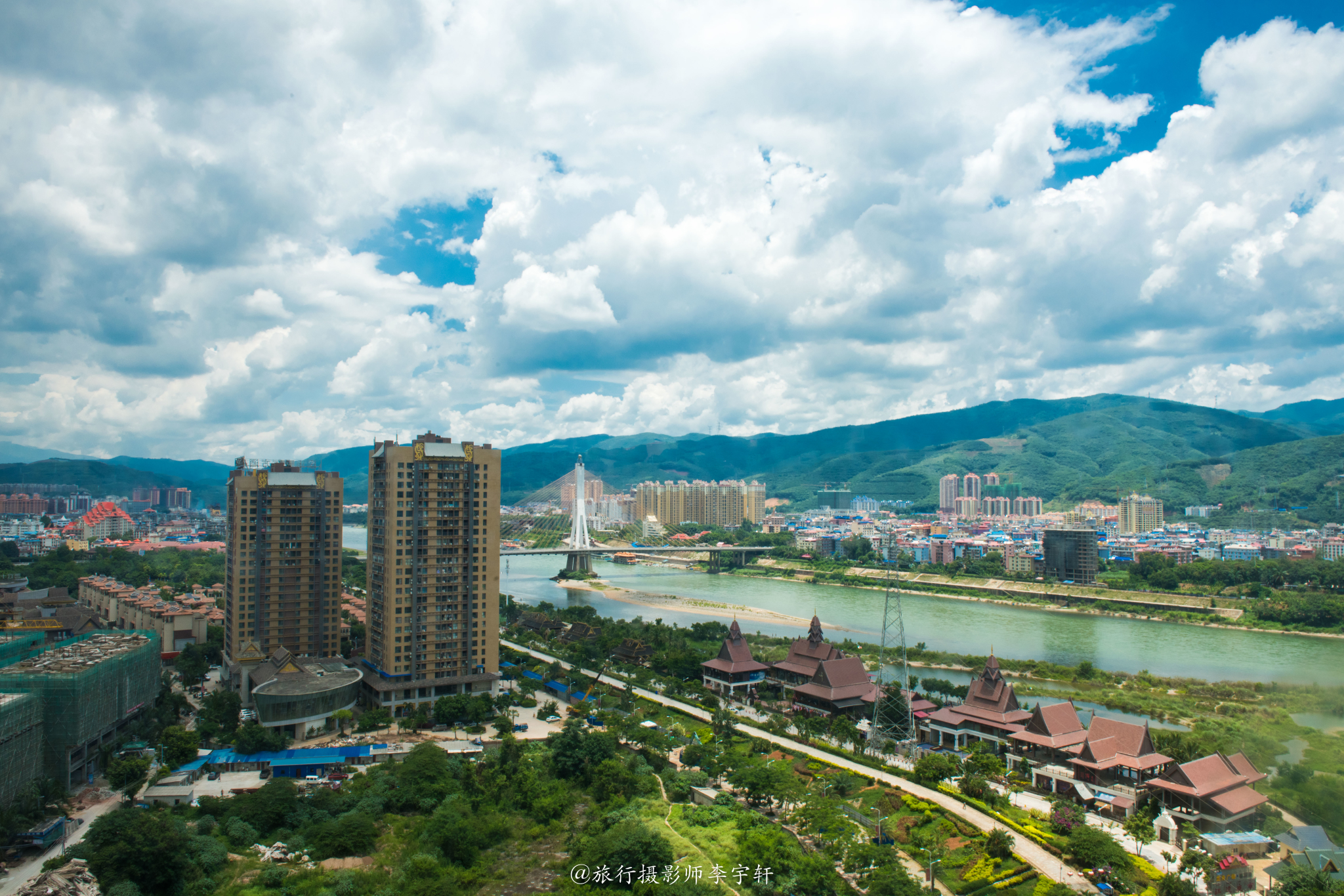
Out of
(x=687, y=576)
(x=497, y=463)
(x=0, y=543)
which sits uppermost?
(x=497, y=463)

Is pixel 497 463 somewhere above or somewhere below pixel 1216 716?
above

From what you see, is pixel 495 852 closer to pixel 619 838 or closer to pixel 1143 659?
pixel 619 838

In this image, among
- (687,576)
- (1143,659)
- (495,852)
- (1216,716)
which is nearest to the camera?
(495,852)

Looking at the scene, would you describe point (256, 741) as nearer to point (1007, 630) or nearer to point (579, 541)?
point (1007, 630)

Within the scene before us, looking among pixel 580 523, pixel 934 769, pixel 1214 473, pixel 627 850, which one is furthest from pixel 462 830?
pixel 1214 473

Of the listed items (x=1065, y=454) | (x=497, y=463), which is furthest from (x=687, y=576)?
(x=1065, y=454)

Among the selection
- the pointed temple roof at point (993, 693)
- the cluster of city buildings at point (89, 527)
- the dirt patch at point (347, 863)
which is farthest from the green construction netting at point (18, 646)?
the cluster of city buildings at point (89, 527)

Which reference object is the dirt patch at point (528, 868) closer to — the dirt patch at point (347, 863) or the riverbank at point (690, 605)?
the dirt patch at point (347, 863)
